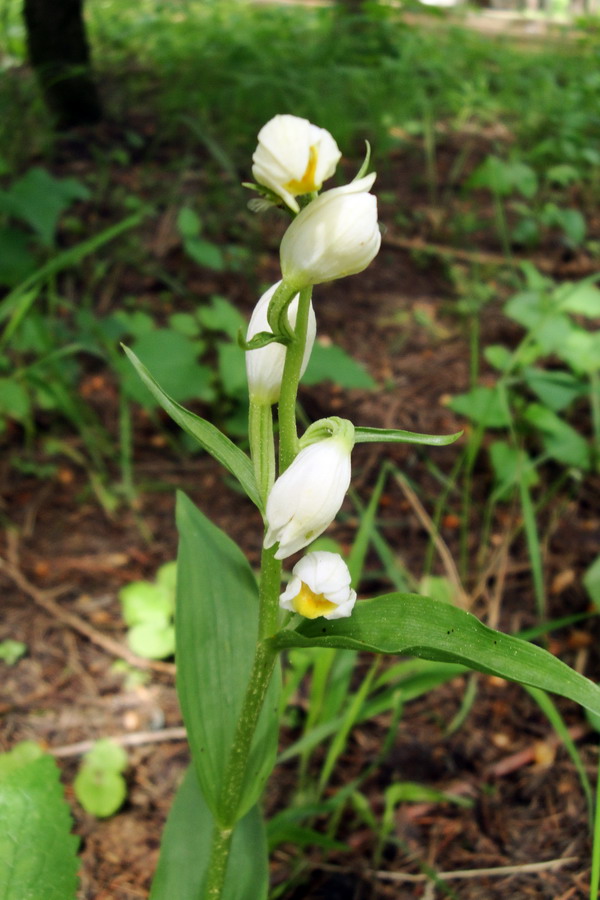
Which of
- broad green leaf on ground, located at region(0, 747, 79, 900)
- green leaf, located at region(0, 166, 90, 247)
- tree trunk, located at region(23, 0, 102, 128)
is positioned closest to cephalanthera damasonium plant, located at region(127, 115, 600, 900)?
broad green leaf on ground, located at region(0, 747, 79, 900)

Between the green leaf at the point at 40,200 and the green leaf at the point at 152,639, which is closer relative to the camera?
the green leaf at the point at 152,639

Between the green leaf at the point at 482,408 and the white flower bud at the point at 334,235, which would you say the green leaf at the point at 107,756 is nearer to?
the white flower bud at the point at 334,235

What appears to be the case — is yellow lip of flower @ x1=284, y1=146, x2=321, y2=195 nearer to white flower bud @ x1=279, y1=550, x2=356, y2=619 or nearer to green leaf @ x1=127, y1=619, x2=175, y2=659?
white flower bud @ x1=279, y1=550, x2=356, y2=619

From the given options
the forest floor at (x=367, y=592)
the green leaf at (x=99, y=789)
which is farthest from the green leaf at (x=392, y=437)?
the green leaf at (x=99, y=789)

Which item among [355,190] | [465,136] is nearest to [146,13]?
[465,136]

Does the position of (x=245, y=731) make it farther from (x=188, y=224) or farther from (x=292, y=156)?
(x=188, y=224)

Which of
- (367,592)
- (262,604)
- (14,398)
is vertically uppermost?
(262,604)

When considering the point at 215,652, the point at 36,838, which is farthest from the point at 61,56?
the point at 36,838

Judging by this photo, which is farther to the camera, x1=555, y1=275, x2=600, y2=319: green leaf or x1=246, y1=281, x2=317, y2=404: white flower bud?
x1=555, y1=275, x2=600, y2=319: green leaf
